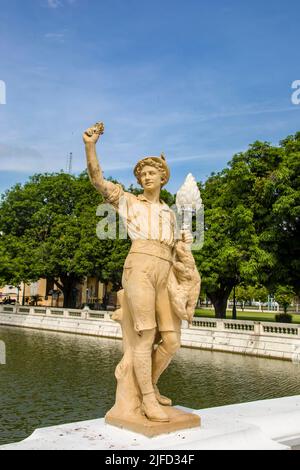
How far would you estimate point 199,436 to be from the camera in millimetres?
4531

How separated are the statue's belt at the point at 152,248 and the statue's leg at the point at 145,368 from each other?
0.83 meters

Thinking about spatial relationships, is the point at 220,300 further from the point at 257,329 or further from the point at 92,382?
the point at 92,382

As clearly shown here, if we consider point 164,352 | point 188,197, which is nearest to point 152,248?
point 188,197

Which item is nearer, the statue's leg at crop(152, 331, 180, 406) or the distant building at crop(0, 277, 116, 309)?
the statue's leg at crop(152, 331, 180, 406)

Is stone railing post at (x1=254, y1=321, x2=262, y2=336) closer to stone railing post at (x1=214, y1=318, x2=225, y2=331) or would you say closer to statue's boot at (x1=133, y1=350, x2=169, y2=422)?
stone railing post at (x1=214, y1=318, x2=225, y2=331)

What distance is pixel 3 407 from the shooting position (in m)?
9.91

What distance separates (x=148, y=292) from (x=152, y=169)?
1525 millimetres

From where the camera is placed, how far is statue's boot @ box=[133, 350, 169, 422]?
4.87 m

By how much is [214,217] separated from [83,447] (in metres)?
23.1

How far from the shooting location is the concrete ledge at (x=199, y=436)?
4211 mm

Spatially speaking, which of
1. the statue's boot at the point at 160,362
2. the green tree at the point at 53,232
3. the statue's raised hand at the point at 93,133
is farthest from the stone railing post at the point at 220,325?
the statue's raised hand at the point at 93,133

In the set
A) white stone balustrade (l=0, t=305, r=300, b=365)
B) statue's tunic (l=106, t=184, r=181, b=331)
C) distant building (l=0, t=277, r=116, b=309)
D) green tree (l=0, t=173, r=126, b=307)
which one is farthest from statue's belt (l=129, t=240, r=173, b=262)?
distant building (l=0, t=277, r=116, b=309)
